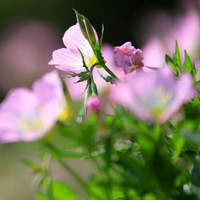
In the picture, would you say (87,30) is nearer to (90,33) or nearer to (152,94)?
(90,33)

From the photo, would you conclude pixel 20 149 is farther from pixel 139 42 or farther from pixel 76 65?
pixel 76 65

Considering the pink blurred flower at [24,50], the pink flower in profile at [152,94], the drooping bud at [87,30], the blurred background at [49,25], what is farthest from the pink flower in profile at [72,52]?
the pink blurred flower at [24,50]

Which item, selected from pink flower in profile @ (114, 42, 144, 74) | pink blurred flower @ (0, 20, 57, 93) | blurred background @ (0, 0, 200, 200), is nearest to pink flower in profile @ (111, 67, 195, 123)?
pink flower in profile @ (114, 42, 144, 74)

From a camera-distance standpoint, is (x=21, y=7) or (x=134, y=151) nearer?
(x=134, y=151)

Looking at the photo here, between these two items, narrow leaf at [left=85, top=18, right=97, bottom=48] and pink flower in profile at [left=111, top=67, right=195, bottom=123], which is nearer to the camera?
pink flower in profile at [left=111, top=67, right=195, bottom=123]

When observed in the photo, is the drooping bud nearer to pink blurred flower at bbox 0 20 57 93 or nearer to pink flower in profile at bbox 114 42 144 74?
pink flower in profile at bbox 114 42 144 74

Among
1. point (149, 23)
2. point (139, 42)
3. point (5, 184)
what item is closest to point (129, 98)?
point (5, 184)

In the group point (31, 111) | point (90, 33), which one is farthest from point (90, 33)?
point (31, 111)
